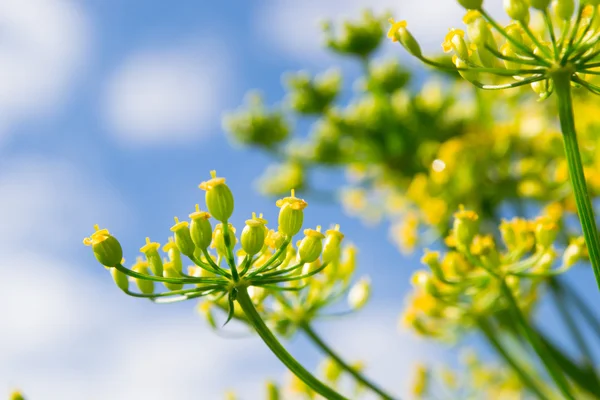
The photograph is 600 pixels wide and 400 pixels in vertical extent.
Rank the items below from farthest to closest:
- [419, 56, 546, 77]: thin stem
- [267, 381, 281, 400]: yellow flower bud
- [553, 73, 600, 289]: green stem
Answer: [267, 381, 281, 400]: yellow flower bud, [419, 56, 546, 77]: thin stem, [553, 73, 600, 289]: green stem

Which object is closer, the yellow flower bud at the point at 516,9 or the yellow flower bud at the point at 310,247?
the yellow flower bud at the point at 516,9

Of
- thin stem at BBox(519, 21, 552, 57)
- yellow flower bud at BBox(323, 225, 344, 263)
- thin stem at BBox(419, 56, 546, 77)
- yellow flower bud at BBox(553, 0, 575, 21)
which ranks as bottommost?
yellow flower bud at BBox(323, 225, 344, 263)

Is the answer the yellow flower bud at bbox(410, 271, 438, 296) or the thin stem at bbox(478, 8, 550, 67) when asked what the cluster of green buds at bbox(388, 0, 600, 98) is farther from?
the yellow flower bud at bbox(410, 271, 438, 296)

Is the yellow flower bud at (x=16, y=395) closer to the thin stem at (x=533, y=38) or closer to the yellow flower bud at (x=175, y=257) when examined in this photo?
the yellow flower bud at (x=175, y=257)

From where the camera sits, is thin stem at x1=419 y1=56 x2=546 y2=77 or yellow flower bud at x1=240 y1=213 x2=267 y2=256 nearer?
thin stem at x1=419 y1=56 x2=546 y2=77

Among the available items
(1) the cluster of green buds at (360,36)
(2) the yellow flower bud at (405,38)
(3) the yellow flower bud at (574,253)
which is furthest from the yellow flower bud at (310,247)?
(1) the cluster of green buds at (360,36)

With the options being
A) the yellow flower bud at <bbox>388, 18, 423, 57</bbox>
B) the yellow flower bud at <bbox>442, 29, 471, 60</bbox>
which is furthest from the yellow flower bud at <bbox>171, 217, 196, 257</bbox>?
the yellow flower bud at <bbox>442, 29, 471, 60</bbox>
